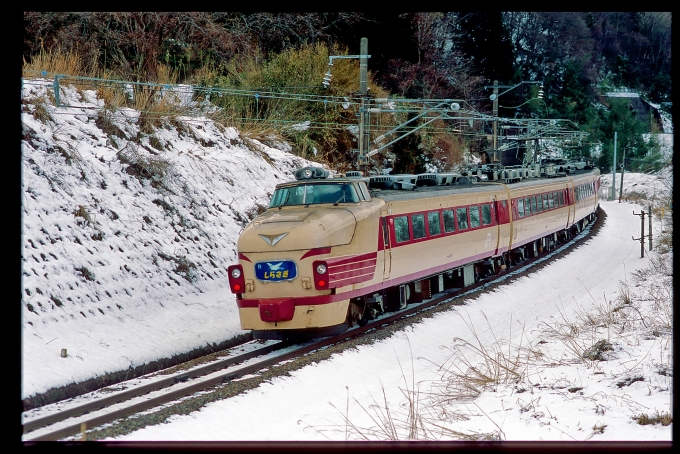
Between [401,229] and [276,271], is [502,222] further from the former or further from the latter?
[276,271]

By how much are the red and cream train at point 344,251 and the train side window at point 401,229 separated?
0.02 meters

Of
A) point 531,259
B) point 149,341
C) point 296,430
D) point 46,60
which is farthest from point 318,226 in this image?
point 531,259

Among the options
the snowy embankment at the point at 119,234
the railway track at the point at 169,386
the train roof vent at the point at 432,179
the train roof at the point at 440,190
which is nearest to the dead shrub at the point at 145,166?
the snowy embankment at the point at 119,234

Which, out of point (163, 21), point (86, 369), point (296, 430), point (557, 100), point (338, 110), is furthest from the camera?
point (557, 100)

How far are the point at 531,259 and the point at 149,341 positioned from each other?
15.5 meters

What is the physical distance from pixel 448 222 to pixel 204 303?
5812 mm

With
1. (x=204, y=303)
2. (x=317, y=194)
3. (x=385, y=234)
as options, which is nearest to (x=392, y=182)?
(x=385, y=234)

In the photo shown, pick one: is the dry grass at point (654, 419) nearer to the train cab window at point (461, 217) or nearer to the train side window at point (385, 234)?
the train side window at point (385, 234)

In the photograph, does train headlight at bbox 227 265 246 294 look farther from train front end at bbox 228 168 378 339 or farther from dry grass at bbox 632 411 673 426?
dry grass at bbox 632 411 673 426

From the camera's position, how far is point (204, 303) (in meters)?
15.3

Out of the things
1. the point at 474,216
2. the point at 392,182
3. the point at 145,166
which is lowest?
the point at 474,216

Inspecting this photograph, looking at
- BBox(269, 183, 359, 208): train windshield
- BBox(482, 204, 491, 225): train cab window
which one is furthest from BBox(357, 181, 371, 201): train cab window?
BBox(482, 204, 491, 225): train cab window
